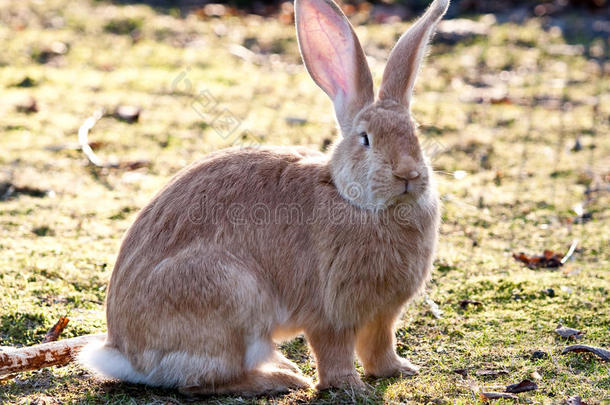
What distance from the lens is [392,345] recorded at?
13.3 ft

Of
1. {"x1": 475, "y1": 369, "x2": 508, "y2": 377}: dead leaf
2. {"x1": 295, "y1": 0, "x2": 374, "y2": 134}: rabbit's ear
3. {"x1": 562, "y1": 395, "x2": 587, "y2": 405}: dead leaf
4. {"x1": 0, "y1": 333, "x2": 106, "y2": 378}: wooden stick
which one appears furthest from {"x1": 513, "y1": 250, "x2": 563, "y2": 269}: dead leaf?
{"x1": 0, "y1": 333, "x2": 106, "y2": 378}: wooden stick

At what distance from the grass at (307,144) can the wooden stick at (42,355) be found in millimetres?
85

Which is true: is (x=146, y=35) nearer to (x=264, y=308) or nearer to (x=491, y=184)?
(x=491, y=184)

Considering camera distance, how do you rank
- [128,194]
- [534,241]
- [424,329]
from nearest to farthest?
[424,329] → [534,241] → [128,194]

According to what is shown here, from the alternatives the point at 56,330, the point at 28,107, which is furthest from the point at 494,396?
the point at 28,107

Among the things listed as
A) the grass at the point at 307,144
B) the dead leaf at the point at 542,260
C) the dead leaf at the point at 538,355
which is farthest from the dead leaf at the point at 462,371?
the dead leaf at the point at 542,260

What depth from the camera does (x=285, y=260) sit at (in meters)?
3.91

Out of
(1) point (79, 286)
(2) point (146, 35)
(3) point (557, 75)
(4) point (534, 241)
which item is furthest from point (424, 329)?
(2) point (146, 35)

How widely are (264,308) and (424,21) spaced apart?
1.71 metres

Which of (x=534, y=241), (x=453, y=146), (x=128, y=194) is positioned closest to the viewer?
(x=534, y=241)

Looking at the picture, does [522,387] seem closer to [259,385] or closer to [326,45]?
[259,385]

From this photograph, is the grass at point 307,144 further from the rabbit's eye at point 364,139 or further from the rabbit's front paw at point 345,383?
the rabbit's eye at point 364,139

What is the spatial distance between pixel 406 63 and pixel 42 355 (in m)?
2.34

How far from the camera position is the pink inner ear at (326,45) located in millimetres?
4156
